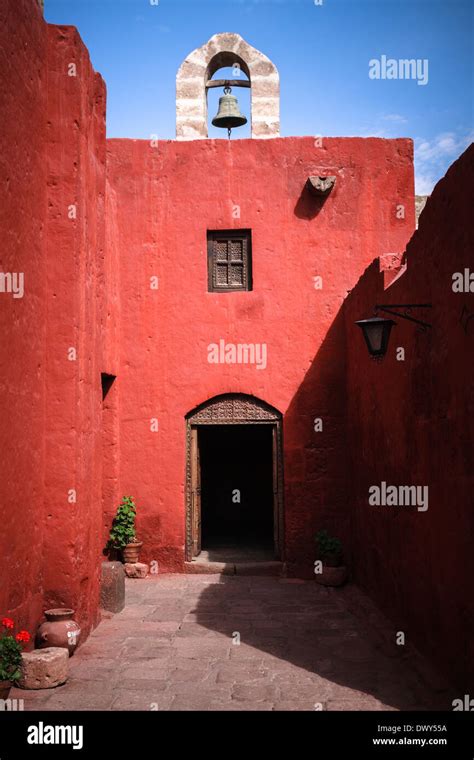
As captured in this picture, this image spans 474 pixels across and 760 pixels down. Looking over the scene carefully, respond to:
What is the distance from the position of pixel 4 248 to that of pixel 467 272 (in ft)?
11.6

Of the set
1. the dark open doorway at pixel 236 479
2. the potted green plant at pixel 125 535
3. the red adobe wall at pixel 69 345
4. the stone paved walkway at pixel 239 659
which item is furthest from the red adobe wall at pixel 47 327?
the dark open doorway at pixel 236 479

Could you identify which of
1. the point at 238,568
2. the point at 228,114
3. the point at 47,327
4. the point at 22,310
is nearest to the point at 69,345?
the point at 47,327

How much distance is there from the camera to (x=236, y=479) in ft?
45.8

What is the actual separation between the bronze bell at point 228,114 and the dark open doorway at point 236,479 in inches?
238

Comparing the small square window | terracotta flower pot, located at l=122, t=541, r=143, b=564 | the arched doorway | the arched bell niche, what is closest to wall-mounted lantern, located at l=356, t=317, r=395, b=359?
the small square window

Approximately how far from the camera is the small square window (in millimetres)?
9656

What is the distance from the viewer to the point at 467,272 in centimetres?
450

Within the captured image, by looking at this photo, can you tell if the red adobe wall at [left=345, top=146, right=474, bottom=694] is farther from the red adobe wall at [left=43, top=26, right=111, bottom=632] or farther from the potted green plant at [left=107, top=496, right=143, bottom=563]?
the potted green plant at [left=107, top=496, right=143, bottom=563]

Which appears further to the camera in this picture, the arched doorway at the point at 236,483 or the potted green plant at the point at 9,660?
the arched doorway at the point at 236,483

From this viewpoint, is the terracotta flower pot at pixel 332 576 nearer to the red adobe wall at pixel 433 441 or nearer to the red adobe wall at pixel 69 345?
the red adobe wall at pixel 433 441

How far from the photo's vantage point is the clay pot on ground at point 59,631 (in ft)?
18.8

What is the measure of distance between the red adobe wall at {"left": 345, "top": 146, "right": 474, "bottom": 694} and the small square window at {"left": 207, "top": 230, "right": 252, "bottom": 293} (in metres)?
2.49

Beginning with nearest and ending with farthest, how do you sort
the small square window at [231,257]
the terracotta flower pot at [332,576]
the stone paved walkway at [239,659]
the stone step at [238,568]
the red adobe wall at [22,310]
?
the stone paved walkway at [239,659] < the red adobe wall at [22,310] < the terracotta flower pot at [332,576] < the stone step at [238,568] < the small square window at [231,257]
